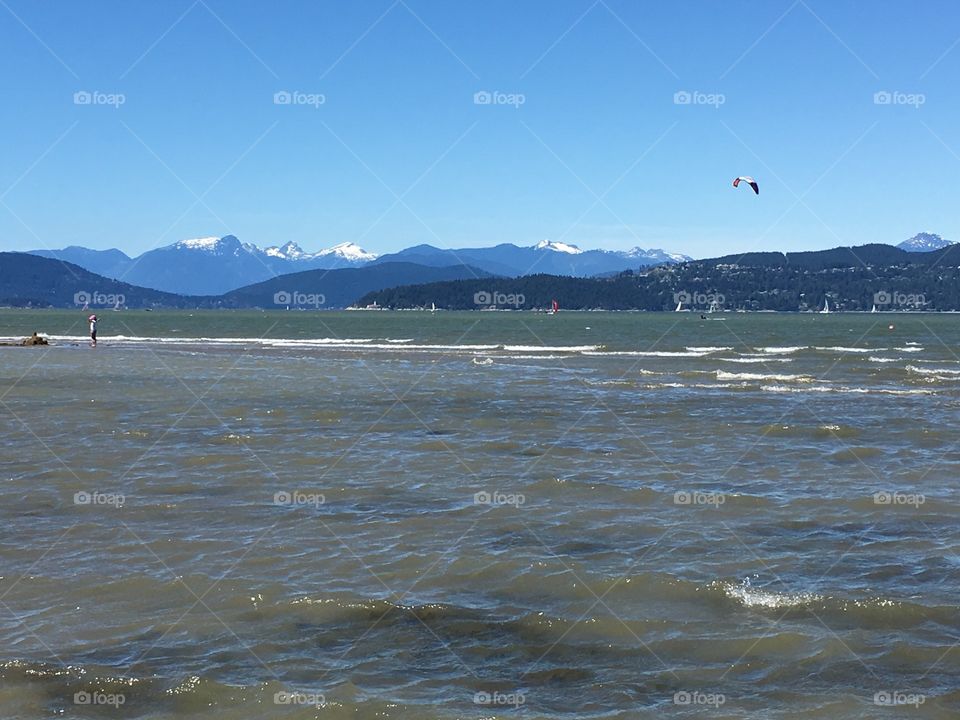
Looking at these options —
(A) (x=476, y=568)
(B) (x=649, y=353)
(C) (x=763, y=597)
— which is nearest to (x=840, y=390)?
(C) (x=763, y=597)

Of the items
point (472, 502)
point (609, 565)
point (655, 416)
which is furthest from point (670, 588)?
point (655, 416)

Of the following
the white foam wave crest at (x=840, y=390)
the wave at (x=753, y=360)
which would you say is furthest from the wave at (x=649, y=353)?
the white foam wave crest at (x=840, y=390)

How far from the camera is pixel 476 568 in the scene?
12.2 meters

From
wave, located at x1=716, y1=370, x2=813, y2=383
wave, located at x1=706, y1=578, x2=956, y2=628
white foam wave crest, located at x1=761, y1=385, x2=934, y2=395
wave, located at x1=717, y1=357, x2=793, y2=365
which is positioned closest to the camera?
wave, located at x1=706, y1=578, x2=956, y2=628

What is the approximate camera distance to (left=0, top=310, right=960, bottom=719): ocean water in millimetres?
8562

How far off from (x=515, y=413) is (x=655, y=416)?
460 cm

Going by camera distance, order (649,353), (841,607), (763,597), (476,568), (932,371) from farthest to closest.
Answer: (649,353) < (932,371) < (476,568) < (763,597) < (841,607)

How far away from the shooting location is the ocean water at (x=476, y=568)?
8.56 metres

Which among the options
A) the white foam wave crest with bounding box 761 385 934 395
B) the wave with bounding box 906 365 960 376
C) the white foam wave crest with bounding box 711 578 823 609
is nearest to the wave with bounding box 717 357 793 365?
the wave with bounding box 906 365 960 376

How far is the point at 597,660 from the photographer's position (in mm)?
9297

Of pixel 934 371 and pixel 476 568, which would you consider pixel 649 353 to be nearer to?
pixel 934 371

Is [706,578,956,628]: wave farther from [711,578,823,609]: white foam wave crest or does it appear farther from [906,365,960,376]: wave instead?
[906,365,960,376]: wave

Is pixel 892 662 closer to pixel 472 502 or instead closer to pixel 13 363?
pixel 472 502

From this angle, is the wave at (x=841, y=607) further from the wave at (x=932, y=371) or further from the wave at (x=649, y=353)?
the wave at (x=649, y=353)
